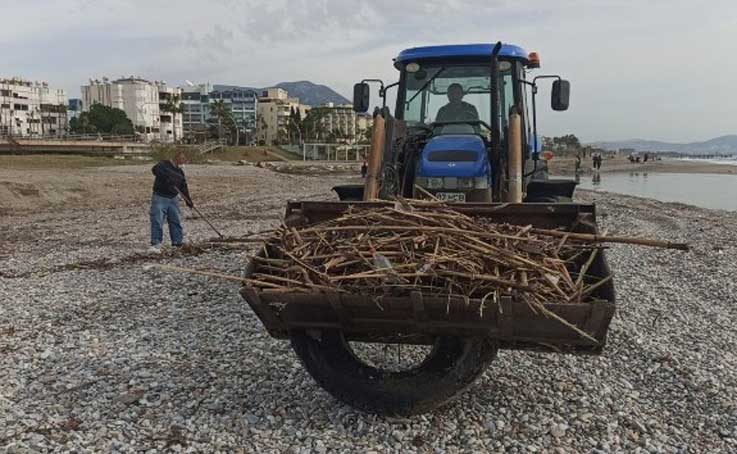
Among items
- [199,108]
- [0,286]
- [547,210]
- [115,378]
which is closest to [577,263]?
[547,210]

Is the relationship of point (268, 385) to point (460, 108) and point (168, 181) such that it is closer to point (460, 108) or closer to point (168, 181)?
point (460, 108)

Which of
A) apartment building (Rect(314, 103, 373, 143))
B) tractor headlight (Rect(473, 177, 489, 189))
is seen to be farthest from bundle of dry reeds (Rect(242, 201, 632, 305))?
apartment building (Rect(314, 103, 373, 143))

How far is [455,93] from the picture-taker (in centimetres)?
835

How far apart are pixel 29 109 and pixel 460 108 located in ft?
526

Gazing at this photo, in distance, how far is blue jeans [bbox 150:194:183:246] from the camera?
1208 cm

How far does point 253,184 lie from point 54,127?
408 feet

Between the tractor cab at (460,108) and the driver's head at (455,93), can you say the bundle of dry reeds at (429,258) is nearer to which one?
→ the tractor cab at (460,108)

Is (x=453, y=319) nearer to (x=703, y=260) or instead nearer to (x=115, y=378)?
(x=115, y=378)

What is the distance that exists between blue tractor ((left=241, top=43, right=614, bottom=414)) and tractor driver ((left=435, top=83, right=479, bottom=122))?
2 centimetres

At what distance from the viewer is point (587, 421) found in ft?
15.8

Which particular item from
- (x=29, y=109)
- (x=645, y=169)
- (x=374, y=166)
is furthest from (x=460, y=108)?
(x=29, y=109)

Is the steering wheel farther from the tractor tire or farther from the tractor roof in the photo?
the tractor tire

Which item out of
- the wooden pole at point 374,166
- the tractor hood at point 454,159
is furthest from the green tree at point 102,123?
the tractor hood at point 454,159

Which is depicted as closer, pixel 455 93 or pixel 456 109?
pixel 456 109
